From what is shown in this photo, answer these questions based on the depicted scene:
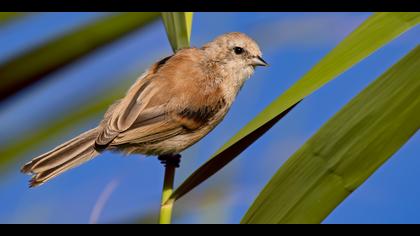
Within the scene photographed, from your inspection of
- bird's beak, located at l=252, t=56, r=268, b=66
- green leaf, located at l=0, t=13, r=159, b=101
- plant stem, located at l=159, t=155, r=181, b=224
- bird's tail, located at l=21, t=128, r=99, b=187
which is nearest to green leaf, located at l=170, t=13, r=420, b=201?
plant stem, located at l=159, t=155, r=181, b=224

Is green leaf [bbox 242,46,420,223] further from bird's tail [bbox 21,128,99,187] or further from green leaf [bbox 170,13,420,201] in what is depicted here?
bird's tail [bbox 21,128,99,187]

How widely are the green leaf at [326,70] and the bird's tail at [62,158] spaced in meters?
0.78

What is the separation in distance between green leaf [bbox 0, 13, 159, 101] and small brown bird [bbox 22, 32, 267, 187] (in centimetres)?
60

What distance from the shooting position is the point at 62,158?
2221 millimetres

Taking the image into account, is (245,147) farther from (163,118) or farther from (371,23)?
(163,118)

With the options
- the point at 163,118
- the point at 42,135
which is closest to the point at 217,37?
the point at 163,118

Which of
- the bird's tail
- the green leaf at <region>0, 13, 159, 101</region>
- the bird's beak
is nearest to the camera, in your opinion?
the green leaf at <region>0, 13, 159, 101</region>

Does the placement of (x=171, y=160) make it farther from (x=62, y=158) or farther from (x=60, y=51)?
(x=60, y=51)

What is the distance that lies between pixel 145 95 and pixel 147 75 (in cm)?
19

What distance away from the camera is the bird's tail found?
196cm

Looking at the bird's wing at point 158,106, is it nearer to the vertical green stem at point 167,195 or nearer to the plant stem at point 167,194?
the plant stem at point 167,194

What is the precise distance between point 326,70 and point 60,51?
798 mm

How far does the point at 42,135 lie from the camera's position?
1.73 meters
